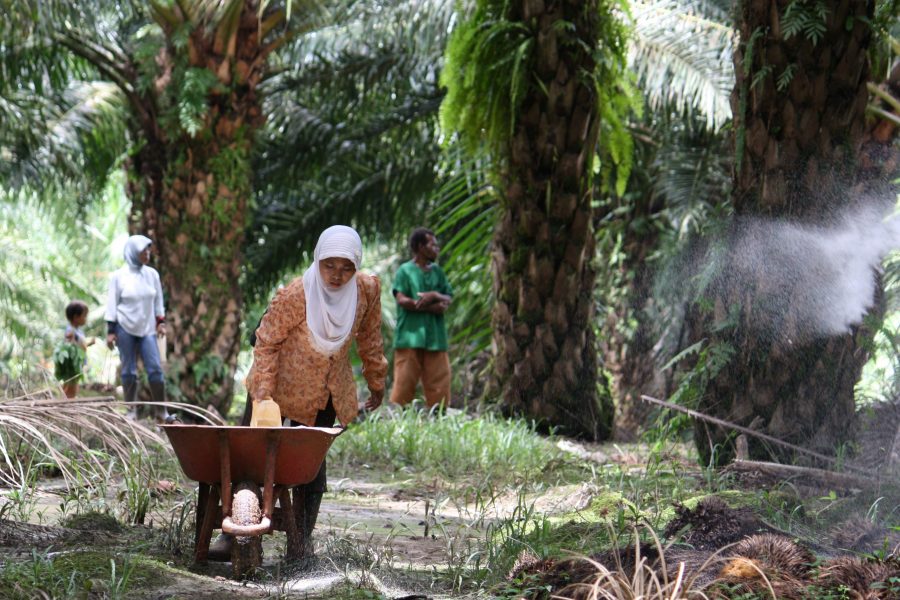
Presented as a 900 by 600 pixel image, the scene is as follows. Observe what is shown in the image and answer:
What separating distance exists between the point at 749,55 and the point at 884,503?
2571 mm

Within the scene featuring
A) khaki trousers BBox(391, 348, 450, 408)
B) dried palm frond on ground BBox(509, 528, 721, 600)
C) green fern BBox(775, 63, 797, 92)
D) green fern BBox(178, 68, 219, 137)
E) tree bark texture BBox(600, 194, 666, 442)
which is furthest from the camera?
tree bark texture BBox(600, 194, 666, 442)

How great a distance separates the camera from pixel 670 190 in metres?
12.1

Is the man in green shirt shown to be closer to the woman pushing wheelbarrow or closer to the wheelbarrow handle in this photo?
the woman pushing wheelbarrow

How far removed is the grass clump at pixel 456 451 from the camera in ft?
22.7

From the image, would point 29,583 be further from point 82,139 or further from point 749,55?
point 82,139

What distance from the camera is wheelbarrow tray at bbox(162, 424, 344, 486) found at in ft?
13.9

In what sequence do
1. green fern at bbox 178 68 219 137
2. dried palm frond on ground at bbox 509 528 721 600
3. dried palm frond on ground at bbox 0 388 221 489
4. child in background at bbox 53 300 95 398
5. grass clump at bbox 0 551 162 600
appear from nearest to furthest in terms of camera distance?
dried palm frond on ground at bbox 509 528 721 600, grass clump at bbox 0 551 162 600, dried palm frond on ground at bbox 0 388 221 489, child in background at bbox 53 300 95 398, green fern at bbox 178 68 219 137

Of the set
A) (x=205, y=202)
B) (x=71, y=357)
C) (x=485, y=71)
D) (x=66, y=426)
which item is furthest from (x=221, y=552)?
(x=205, y=202)

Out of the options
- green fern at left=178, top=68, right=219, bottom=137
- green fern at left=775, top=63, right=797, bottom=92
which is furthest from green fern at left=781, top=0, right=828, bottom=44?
green fern at left=178, top=68, right=219, bottom=137

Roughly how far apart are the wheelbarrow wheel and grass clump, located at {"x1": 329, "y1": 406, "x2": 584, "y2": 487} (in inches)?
92.6

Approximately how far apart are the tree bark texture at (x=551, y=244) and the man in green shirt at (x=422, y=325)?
495 millimetres

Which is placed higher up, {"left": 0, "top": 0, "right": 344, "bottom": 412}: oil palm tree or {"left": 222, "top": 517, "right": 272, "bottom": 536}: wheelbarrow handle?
{"left": 0, "top": 0, "right": 344, "bottom": 412}: oil palm tree

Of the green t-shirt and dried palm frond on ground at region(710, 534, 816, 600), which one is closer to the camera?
dried palm frond on ground at region(710, 534, 816, 600)

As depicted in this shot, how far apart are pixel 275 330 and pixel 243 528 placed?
0.99 m
